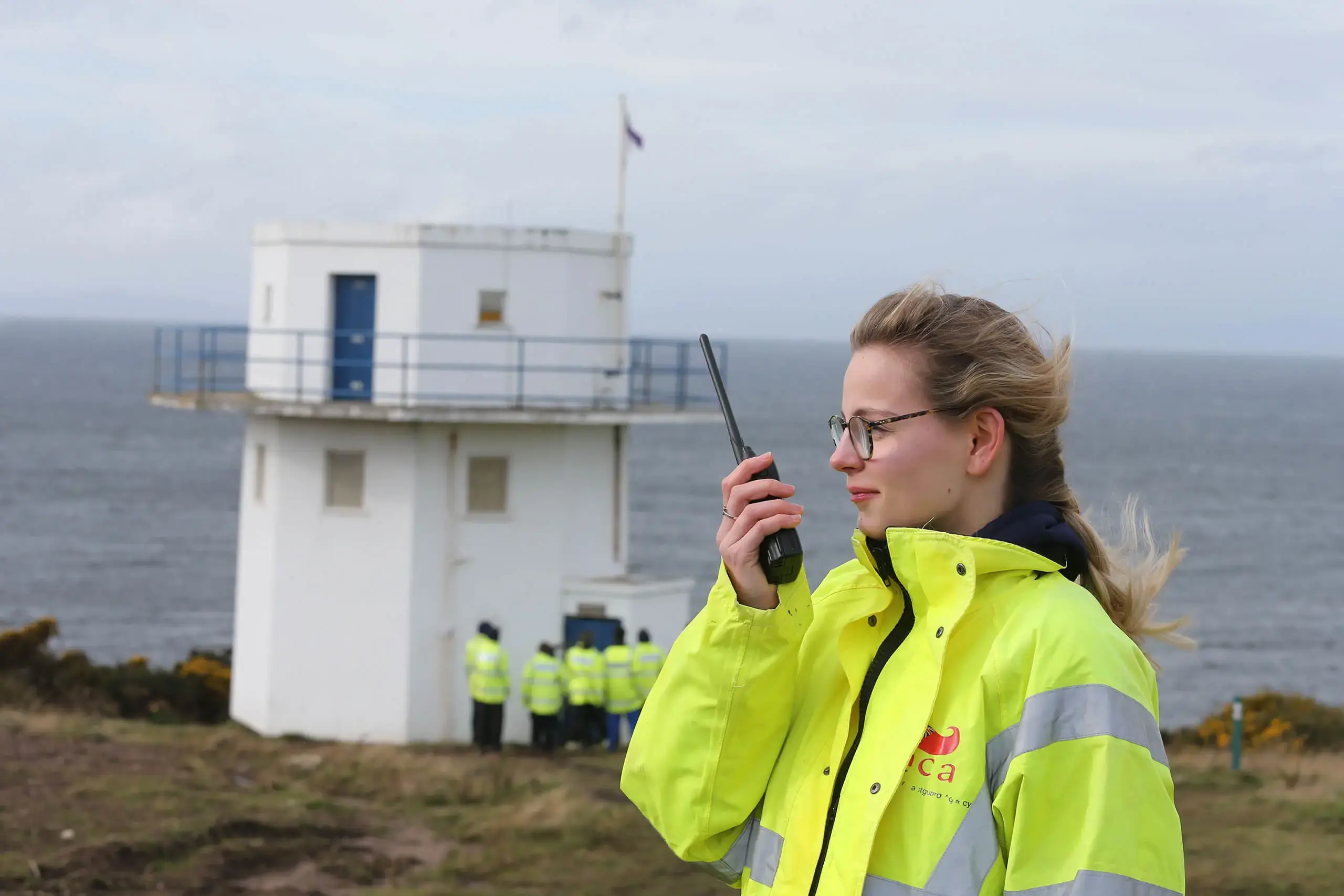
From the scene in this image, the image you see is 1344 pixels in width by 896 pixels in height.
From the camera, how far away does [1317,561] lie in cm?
6356

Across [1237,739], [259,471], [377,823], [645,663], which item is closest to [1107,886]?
[377,823]

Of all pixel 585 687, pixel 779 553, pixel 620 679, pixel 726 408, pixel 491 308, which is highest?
pixel 491 308

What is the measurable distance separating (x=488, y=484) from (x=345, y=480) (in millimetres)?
1870

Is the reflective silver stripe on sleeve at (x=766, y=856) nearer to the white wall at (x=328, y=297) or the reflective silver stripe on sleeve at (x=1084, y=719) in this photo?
the reflective silver stripe on sleeve at (x=1084, y=719)

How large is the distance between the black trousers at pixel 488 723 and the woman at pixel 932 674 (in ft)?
55.8

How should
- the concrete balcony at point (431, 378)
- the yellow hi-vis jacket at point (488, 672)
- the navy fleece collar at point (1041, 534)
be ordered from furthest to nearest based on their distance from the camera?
the concrete balcony at point (431, 378)
the yellow hi-vis jacket at point (488, 672)
the navy fleece collar at point (1041, 534)

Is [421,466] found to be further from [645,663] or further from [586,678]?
[645,663]

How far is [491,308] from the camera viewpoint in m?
21.2

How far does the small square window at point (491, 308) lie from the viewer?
69.3 feet

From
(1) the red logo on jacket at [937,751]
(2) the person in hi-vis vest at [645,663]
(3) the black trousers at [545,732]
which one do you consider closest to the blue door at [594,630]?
(2) the person in hi-vis vest at [645,663]

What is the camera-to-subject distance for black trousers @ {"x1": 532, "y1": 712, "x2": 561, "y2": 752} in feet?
65.9

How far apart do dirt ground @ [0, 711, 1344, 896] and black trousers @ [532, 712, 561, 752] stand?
802 millimetres

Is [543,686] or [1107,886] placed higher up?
[1107,886]

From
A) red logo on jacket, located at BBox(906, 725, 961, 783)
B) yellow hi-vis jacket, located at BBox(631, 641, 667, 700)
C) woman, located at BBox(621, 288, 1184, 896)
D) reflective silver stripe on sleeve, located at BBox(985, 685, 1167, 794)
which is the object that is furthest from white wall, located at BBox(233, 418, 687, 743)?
reflective silver stripe on sleeve, located at BBox(985, 685, 1167, 794)
